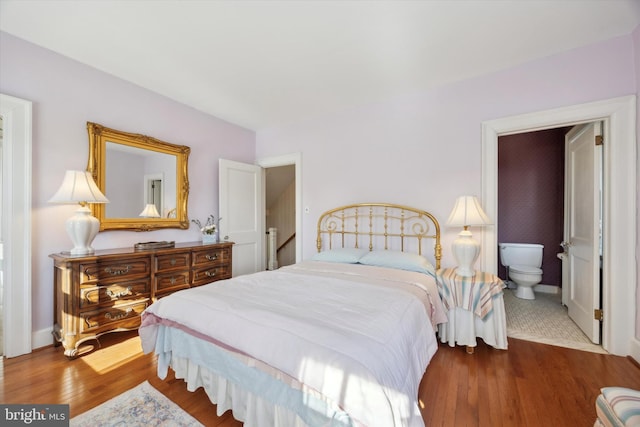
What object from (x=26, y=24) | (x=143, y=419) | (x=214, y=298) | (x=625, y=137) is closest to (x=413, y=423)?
(x=214, y=298)

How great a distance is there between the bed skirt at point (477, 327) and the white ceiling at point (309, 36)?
216cm

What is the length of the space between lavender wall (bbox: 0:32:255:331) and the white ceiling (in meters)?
0.14

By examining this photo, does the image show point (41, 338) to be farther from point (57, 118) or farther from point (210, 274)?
point (57, 118)

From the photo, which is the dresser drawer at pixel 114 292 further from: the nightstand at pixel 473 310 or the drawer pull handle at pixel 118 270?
the nightstand at pixel 473 310

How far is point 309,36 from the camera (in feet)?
6.63

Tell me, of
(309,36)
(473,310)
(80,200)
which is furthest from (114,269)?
(473,310)

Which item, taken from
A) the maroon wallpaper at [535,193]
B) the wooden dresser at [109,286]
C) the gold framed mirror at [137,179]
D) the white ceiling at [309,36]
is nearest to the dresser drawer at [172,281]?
the wooden dresser at [109,286]

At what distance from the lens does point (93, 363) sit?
6.56 feet

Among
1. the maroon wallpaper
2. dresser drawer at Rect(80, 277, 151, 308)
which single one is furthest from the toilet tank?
dresser drawer at Rect(80, 277, 151, 308)

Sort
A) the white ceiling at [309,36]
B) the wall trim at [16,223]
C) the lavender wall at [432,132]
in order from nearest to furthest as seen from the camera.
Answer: the white ceiling at [309,36], the wall trim at [16,223], the lavender wall at [432,132]

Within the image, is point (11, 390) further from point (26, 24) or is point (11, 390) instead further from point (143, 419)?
point (26, 24)

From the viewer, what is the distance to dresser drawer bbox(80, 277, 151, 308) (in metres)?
2.11

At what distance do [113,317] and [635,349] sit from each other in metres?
4.34

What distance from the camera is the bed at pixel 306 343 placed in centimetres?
97
